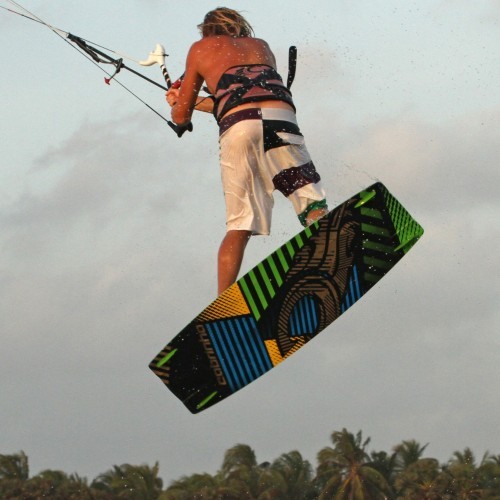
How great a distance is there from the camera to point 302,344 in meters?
10.1

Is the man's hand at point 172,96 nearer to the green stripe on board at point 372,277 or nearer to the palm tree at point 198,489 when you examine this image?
the green stripe on board at point 372,277

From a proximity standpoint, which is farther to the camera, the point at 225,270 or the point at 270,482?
the point at 270,482

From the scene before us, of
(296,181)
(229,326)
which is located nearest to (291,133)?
(296,181)

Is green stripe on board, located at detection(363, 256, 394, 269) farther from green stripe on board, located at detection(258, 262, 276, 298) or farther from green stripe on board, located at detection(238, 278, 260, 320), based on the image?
green stripe on board, located at detection(238, 278, 260, 320)

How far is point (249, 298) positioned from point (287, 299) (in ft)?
1.26

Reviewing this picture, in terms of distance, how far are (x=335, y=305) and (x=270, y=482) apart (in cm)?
5505

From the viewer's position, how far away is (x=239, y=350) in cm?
998

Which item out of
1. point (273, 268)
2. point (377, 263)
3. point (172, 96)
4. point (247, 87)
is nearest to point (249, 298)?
point (273, 268)

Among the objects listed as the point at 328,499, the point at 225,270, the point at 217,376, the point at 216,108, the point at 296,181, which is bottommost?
the point at 217,376

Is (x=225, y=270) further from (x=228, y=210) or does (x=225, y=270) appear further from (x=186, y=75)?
(x=186, y=75)

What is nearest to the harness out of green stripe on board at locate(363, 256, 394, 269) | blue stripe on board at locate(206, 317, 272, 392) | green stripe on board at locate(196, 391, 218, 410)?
green stripe on board at locate(363, 256, 394, 269)

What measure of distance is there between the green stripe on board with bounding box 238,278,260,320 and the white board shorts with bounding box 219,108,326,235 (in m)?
0.44

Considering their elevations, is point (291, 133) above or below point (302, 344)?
above

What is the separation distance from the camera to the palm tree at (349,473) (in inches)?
2510
